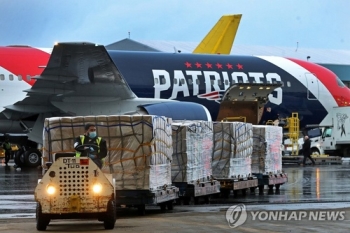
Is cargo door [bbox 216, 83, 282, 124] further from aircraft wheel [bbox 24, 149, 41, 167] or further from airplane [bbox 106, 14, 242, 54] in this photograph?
airplane [bbox 106, 14, 242, 54]

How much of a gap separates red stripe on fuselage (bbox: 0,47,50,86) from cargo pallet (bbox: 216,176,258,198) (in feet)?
39.1

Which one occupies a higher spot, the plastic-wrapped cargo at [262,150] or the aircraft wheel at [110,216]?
the plastic-wrapped cargo at [262,150]

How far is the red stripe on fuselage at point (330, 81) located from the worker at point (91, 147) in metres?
22.5

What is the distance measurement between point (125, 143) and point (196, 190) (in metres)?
2.61

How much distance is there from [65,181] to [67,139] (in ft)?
8.71

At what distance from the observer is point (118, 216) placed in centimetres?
1436

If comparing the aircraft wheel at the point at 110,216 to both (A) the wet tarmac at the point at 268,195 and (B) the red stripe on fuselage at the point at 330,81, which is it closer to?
(A) the wet tarmac at the point at 268,195

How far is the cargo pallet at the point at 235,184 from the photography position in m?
18.5

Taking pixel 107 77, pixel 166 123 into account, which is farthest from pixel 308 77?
pixel 166 123

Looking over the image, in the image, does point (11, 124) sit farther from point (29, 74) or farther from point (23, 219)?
point (23, 219)

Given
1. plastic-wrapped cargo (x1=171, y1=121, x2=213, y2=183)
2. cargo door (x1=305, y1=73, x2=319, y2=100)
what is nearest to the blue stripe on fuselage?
cargo door (x1=305, y1=73, x2=319, y2=100)

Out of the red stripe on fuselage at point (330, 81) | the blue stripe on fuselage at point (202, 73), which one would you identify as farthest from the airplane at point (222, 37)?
the blue stripe on fuselage at point (202, 73)

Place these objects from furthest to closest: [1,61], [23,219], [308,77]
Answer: [308,77] < [1,61] < [23,219]

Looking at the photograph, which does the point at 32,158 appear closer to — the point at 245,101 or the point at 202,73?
the point at 202,73
